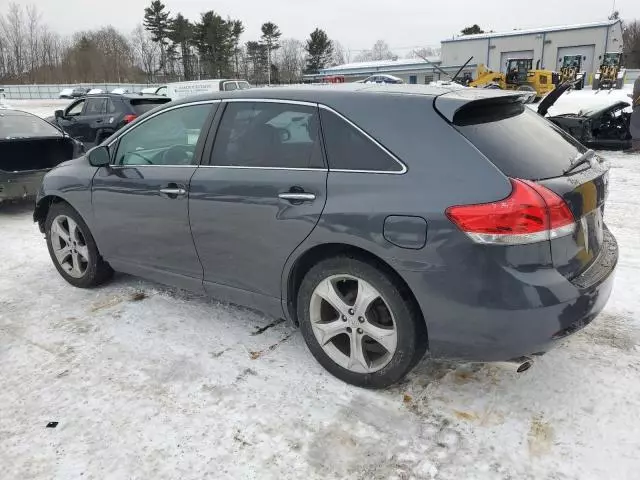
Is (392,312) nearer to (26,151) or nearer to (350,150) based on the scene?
(350,150)

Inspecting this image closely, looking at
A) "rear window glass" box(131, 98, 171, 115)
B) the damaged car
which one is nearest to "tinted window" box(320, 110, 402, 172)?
the damaged car

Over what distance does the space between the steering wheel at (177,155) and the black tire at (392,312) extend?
4.12ft

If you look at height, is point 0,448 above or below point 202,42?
below

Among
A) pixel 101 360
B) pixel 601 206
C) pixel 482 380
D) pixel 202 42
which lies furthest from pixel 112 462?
pixel 202 42

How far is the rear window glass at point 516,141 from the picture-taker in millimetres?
2514

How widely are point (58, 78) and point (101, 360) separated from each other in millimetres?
84536

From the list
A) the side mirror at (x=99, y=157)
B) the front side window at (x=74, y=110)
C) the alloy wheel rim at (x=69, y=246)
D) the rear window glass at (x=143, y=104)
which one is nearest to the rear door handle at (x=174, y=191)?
the side mirror at (x=99, y=157)

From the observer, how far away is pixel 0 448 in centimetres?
255

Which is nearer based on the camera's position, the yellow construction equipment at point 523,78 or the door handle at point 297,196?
the door handle at point 297,196

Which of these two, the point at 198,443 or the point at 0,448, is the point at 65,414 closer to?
the point at 0,448

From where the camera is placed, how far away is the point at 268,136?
10.4 ft

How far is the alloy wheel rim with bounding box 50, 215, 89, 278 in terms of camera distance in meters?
4.44

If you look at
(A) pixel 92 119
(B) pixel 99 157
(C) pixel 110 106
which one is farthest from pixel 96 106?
(B) pixel 99 157

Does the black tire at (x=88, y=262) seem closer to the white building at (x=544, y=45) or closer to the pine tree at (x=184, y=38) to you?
the white building at (x=544, y=45)
